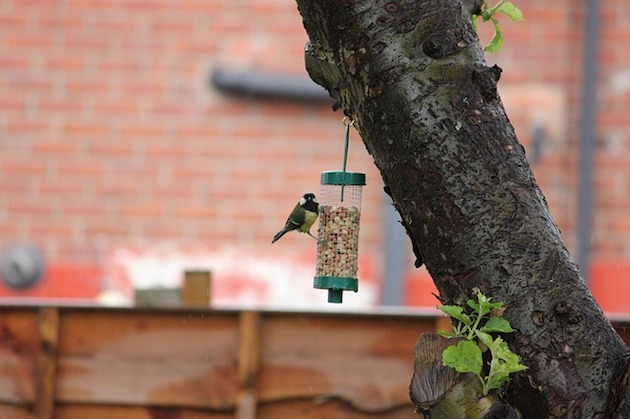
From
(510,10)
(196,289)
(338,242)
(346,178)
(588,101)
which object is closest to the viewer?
(510,10)

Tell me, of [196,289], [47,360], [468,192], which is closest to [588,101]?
[196,289]

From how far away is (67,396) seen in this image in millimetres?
4312

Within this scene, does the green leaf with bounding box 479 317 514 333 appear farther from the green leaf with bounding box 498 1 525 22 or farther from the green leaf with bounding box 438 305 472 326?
the green leaf with bounding box 498 1 525 22

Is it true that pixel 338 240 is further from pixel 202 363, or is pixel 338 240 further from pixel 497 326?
pixel 202 363

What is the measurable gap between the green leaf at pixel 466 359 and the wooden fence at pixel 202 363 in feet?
8.29

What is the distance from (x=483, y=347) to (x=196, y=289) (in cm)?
310

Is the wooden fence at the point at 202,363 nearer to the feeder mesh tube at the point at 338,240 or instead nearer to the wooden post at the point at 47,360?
the wooden post at the point at 47,360

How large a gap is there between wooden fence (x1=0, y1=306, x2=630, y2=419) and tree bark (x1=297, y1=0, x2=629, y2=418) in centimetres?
249

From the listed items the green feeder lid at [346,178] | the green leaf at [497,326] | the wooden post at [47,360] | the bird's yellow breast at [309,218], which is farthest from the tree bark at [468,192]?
the wooden post at [47,360]

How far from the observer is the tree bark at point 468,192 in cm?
169

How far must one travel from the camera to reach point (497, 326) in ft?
5.45

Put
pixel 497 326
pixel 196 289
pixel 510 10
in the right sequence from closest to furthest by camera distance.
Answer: pixel 497 326
pixel 510 10
pixel 196 289

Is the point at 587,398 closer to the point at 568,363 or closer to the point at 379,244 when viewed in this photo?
the point at 568,363

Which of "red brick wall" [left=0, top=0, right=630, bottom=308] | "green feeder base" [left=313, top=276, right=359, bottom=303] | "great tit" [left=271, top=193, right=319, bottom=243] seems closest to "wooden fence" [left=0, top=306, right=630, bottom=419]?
"great tit" [left=271, top=193, right=319, bottom=243]
